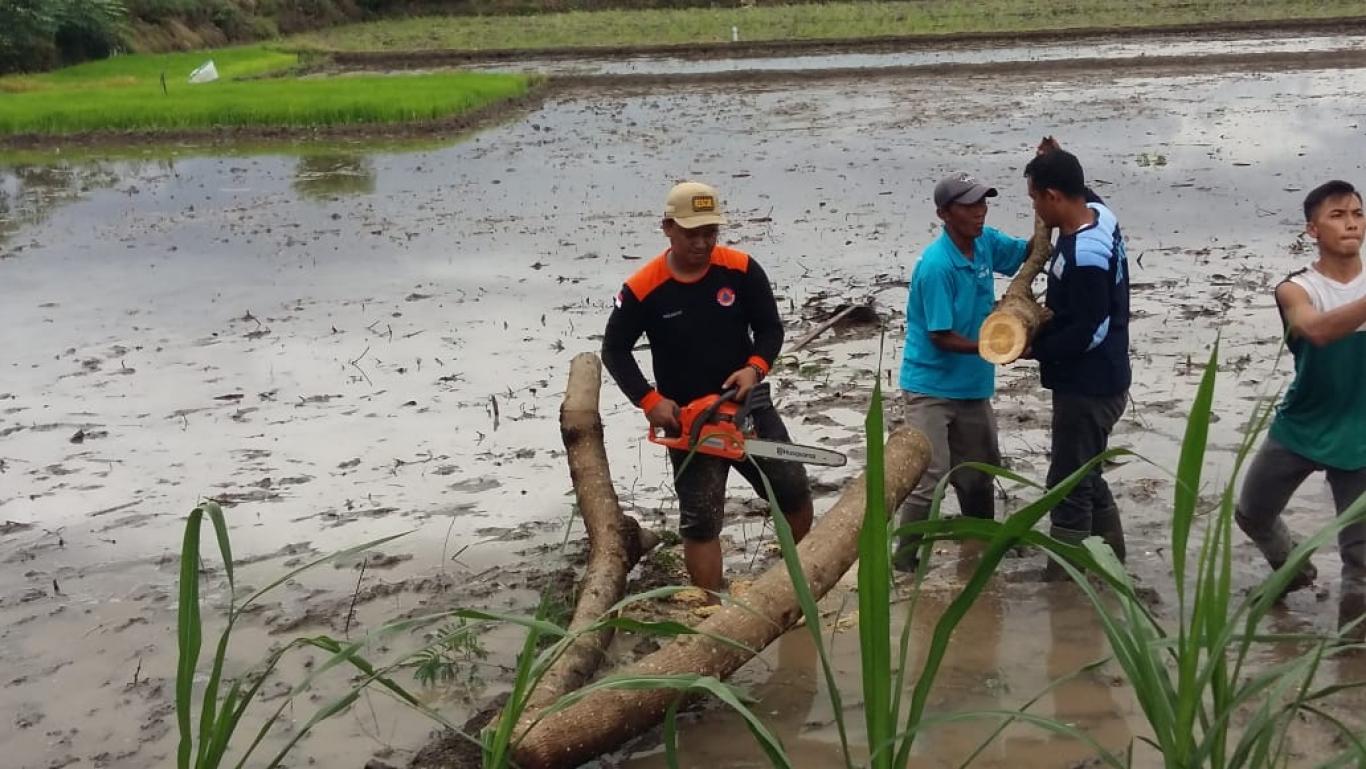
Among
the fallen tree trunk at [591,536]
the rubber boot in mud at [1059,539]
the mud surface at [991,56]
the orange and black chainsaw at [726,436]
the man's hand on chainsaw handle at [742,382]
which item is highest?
the mud surface at [991,56]

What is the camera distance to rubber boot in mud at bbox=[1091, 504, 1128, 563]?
449 centimetres

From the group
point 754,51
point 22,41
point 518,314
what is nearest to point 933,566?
point 518,314

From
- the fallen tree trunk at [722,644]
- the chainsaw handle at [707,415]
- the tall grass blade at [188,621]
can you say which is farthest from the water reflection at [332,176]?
the tall grass blade at [188,621]

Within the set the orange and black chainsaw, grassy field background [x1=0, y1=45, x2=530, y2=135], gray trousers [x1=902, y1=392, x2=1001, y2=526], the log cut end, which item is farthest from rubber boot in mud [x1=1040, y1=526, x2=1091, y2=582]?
grassy field background [x1=0, y1=45, x2=530, y2=135]

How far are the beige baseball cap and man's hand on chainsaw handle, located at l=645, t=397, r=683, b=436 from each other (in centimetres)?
56

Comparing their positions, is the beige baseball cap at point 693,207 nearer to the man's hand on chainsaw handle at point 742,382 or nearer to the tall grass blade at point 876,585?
the man's hand on chainsaw handle at point 742,382

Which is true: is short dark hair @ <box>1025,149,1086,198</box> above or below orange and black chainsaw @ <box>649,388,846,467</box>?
above

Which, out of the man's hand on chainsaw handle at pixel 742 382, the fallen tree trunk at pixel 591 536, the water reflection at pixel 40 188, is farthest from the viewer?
the water reflection at pixel 40 188

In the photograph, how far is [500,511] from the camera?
5.56 metres

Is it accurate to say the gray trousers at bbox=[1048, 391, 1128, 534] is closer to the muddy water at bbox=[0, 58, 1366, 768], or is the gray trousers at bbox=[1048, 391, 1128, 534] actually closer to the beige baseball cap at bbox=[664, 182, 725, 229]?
the muddy water at bbox=[0, 58, 1366, 768]

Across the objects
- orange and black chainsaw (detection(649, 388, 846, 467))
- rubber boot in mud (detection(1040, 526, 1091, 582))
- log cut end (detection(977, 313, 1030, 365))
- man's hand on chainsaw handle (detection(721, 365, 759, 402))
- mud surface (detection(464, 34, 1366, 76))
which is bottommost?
rubber boot in mud (detection(1040, 526, 1091, 582))

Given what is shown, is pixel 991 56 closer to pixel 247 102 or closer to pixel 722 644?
pixel 247 102

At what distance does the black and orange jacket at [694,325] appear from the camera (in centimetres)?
434

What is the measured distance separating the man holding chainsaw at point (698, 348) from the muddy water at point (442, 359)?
0.58 m
